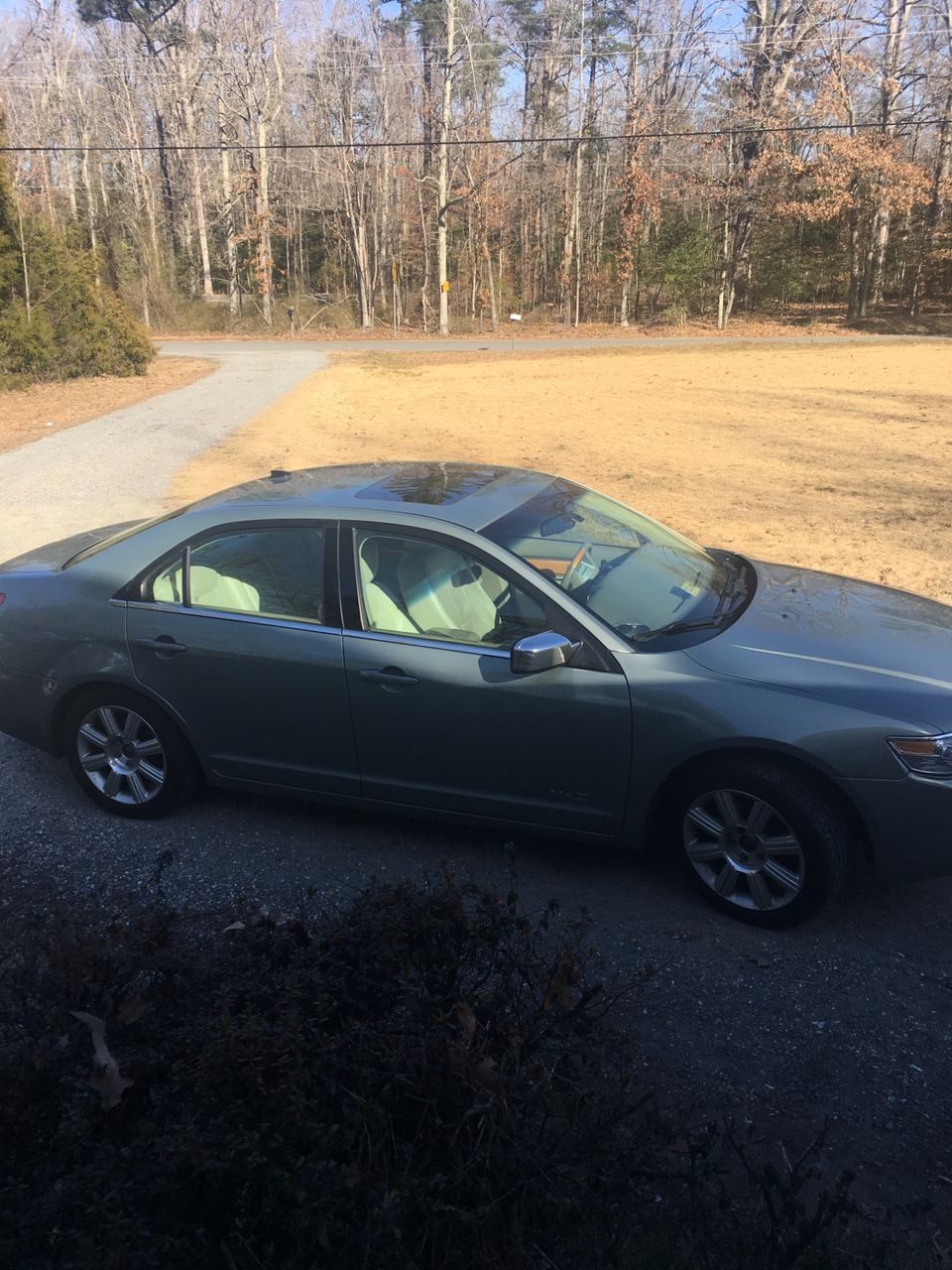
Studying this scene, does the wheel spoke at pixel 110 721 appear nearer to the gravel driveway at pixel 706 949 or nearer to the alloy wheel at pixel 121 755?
the alloy wheel at pixel 121 755

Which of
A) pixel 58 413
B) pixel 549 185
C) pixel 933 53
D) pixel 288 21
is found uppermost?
pixel 288 21

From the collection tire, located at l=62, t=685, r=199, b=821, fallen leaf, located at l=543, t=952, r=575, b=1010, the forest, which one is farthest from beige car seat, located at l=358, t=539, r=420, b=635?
the forest

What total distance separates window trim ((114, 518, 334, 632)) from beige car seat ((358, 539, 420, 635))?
0.13 m

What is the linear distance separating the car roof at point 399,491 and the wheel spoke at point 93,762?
1.22 m

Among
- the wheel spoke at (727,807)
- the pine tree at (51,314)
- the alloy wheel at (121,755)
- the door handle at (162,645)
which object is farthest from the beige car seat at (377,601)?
the pine tree at (51,314)

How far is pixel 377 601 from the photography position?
427 centimetres

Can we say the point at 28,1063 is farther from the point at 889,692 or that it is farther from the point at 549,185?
the point at 549,185

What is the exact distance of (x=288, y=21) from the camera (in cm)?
5359

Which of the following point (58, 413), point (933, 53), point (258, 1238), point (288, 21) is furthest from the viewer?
point (288, 21)

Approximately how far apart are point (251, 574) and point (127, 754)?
1.01m

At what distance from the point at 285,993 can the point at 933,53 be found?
49506 mm

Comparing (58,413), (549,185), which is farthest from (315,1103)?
(549,185)

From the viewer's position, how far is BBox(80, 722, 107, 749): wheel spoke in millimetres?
4695

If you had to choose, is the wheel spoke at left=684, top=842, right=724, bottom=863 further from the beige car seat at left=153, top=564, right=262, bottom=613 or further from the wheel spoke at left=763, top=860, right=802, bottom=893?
the beige car seat at left=153, top=564, right=262, bottom=613
